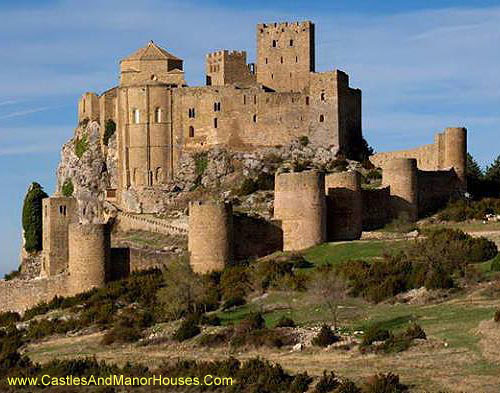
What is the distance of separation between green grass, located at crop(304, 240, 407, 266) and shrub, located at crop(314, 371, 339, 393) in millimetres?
15113

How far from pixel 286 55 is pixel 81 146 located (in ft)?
37.9

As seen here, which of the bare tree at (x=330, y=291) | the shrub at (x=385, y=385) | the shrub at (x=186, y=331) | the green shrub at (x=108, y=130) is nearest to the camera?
the shrub at (x=385, y=385)

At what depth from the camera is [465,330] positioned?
124 ft

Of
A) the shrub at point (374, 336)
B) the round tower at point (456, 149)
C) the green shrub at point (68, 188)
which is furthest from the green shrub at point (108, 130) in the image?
the shrub at point (374, 336)

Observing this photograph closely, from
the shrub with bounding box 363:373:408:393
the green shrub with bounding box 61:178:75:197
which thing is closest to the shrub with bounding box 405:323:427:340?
the shrub with bounding box 363:373:408:393

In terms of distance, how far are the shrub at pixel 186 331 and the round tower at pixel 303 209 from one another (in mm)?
9913

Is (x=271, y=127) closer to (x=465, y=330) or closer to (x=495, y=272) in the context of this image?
(x=495, y=272)

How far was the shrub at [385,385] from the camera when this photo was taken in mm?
33125

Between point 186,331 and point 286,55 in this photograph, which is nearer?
point 186,331

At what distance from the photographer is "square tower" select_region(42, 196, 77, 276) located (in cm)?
5631

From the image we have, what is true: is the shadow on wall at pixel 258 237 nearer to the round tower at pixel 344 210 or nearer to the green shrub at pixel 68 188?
the round tower at pixel 344 210

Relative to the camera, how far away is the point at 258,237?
53.4 meters

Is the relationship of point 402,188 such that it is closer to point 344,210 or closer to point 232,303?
point 344,210

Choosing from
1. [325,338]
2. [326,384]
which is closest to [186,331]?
[325,338]
